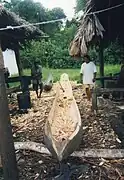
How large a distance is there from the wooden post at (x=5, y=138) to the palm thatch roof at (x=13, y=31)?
17.6 feet

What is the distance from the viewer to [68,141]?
4.08 metres

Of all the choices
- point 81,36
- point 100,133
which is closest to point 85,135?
point 100,133

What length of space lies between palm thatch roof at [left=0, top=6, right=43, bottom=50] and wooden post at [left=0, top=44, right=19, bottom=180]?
17.6ft

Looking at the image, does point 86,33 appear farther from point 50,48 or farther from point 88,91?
point 50,48

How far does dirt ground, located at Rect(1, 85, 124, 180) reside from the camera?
452 centimetres

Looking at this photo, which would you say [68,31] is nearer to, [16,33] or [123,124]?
[16,33]

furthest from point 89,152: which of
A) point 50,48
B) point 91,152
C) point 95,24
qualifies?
point 50,48

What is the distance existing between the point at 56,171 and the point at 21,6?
19220 millimetres

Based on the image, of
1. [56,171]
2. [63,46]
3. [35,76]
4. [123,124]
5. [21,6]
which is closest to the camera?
[56,171]

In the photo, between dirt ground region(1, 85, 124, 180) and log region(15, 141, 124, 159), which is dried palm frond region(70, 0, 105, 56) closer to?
dirt ground region(1, 85, 124, 180)

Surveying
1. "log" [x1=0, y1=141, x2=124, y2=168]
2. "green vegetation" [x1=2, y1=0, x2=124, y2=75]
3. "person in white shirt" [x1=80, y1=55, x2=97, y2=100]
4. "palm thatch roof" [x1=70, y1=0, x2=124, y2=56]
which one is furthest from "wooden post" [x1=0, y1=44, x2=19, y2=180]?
"green vegetation" [x1=2, y1=0, x2=124, y2=75]

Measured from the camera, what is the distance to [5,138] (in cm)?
382

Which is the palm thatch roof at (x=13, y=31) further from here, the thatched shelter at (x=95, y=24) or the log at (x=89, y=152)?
the log at (x=89, y=152)

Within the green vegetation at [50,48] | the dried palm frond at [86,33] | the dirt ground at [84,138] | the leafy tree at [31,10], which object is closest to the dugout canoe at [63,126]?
the dirt ground at [84,138]
